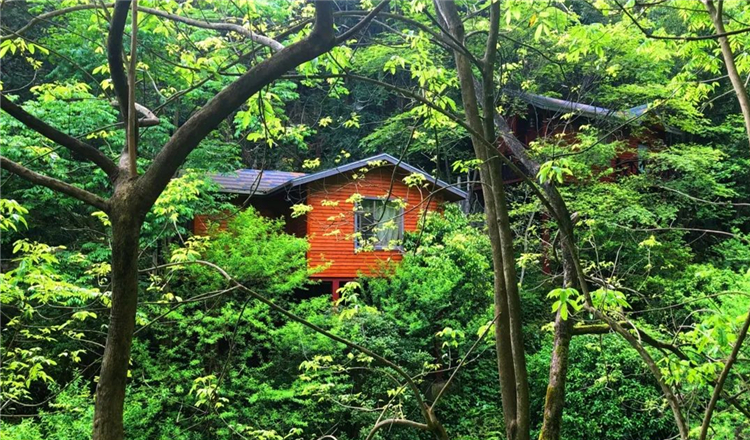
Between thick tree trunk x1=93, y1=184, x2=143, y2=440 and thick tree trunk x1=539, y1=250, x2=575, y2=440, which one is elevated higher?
thick tree trunk x1=93, y1=184, x2=143, y2=440

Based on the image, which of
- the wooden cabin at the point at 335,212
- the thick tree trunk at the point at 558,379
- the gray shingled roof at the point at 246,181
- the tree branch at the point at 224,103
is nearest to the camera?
the tree branch at the point at 224,103

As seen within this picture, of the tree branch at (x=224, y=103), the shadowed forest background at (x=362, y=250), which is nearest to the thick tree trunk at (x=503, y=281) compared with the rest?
the shadowed forest background at (x=362, y=250)

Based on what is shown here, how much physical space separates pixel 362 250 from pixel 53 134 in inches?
208

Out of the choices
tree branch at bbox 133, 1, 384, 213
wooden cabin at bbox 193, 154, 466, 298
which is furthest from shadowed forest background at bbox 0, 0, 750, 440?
wooden cabin at bbox 193, 154, 466, 298

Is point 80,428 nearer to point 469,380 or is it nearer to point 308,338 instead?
point 308,338

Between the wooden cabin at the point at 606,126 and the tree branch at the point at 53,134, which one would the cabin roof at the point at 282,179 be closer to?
the wooden cabin at the point at 606,126

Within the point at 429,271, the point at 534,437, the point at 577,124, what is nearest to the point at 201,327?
the point at 429,271

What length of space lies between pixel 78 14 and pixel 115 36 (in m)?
7.92

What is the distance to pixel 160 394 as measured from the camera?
24.7 feet

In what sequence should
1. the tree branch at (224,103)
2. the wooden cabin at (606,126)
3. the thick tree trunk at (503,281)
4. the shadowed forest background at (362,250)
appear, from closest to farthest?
1. the tree branch at (224,103)
2. the shadowed forest background at (362,250)
3. the thick tree trunk at (503,281)
4. the wooden cabin at (606,126)

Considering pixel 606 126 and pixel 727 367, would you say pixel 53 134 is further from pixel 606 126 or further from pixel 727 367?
pixel 606 126

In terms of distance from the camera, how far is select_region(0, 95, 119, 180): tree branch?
1.66 meters

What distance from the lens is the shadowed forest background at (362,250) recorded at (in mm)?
2410

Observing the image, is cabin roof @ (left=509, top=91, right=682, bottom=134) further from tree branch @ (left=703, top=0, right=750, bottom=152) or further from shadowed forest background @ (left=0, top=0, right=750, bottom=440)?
tree branch @ (left=703, top=0, right=750, bottom=152)
